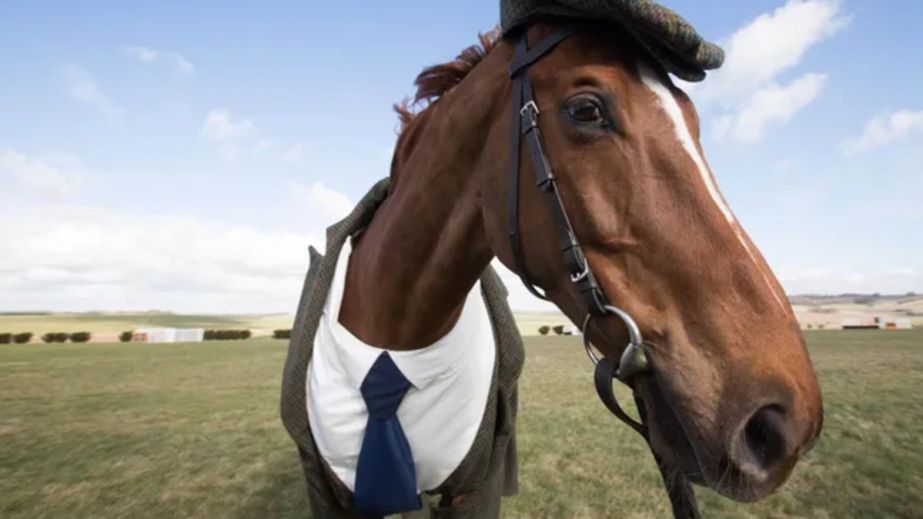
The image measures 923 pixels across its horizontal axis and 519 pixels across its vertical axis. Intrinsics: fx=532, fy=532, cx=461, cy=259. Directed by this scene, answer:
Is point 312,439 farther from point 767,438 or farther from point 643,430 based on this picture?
point 767,438

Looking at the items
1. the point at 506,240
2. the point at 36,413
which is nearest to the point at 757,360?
the point at 506,240

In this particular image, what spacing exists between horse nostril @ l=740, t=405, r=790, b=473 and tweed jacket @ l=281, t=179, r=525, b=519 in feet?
5.49

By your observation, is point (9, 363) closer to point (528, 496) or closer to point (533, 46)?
point (528, 496)

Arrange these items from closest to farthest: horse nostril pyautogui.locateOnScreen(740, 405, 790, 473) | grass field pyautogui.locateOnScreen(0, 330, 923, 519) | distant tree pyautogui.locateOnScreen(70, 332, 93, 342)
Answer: horse nostril pyautogui.locateOnScreen(740, 405, 790, 473), grass field pyautogui.locateOnScreen(0, 330, 923, 519), distant tree pyautogui.locateOnScreen(70, 332, 93, 342)

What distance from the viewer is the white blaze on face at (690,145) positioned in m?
1.30

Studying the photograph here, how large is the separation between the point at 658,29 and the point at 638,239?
1.99 feet

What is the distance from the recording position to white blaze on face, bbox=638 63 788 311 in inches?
51.2

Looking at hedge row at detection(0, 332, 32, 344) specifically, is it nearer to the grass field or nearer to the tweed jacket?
the grass field

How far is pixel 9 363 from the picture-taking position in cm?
2111

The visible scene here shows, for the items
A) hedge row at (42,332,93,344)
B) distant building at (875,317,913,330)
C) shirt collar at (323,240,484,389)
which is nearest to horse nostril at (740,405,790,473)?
shirt collar at (323,240,484,389)

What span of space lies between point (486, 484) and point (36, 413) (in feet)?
39.6

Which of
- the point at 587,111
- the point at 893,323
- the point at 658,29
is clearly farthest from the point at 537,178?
the point at 893,323

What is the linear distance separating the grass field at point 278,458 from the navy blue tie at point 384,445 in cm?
336

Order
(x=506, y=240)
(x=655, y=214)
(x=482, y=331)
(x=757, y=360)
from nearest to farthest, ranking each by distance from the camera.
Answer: (x=757, y=360), (x=655, y=214), (x=506, y=240), (x=482, y=331)
